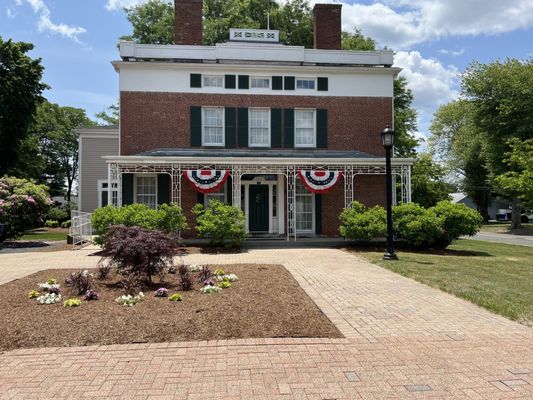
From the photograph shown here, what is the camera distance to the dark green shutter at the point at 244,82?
18266 mm

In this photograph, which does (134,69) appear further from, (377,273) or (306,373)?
(306,373)

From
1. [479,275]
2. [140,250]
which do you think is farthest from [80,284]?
[479,275]

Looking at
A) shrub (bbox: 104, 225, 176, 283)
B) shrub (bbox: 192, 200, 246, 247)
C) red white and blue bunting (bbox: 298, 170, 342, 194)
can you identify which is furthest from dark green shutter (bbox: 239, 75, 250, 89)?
shrub (bbox: 104, 225, 176, 283)

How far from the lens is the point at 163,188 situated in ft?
56.4

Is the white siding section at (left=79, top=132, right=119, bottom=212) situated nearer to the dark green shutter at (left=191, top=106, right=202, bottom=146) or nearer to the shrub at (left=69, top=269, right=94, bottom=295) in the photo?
the dark green shutter at (left=191, top=106, right=202, bottom=146)

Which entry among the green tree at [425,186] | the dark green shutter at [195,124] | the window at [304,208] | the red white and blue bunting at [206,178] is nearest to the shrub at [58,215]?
the dark green shutter at [195,124]

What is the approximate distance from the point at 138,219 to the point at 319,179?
7.07 meters

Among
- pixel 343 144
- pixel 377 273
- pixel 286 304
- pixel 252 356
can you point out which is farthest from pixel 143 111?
pixel 252 356

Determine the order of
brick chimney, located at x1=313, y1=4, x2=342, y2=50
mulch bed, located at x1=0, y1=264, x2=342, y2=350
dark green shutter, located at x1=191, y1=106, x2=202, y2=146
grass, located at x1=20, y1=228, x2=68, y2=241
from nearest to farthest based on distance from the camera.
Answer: mulch bed, located at x1=0, y1=264, x2=342, y2=350, dark green shutter, located at x1=191, y1=106, x2=202, y2=146, grass, located at x1=20, y1=228, x2=68, y2=241, brick chimney, located at x1=313, y1=4, x2=342, y2=50

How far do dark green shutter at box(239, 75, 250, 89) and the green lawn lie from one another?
8772mm

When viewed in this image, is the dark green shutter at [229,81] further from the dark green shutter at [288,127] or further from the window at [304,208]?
the window at [304,208]

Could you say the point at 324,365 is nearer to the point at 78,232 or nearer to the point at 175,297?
the point at 175,297

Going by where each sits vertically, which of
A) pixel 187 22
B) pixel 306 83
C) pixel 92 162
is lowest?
pixel 92 162

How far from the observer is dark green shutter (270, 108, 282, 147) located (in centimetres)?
1828
